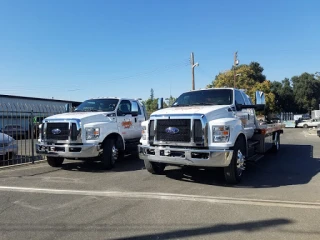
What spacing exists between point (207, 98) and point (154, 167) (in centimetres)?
236

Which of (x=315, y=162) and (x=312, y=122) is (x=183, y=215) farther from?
(x=312, y=122)

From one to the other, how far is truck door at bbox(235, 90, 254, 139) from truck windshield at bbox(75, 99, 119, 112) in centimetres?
383

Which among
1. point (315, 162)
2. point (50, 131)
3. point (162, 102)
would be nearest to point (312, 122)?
point (315, 162)

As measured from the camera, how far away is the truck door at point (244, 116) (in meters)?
8.16

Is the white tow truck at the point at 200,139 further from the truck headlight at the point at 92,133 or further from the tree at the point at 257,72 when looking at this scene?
the tree at the point at 257,72

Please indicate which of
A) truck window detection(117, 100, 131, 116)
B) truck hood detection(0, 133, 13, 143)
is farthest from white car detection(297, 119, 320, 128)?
truck hood detection(0, 133, 13, 143)

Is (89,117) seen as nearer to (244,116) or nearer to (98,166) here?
(98,166)

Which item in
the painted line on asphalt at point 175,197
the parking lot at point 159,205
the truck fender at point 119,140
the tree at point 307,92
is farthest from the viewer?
the tree at point 307,92

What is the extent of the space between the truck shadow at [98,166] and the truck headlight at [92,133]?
1031 mm

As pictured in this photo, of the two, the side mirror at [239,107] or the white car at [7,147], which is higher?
the side mirror at [239,107]

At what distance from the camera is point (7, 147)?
10.1 m

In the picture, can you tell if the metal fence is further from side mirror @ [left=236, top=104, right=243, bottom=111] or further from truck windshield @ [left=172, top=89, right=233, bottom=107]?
side mirror @ [left=236, top=104, right=243, bottom=111]

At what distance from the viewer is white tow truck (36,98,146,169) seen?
8.46 m

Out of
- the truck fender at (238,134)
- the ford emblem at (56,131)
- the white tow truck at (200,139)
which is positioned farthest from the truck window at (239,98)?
the ford emblem at (56,131)
